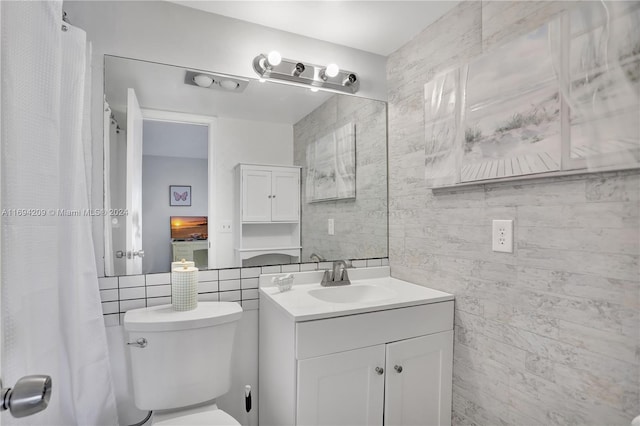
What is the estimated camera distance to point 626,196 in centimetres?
94

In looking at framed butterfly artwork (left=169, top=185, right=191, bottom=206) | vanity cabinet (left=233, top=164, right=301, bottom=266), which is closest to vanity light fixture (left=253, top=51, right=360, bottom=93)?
vanity cabinet (left=233, top=164, right=301, bottom=266)

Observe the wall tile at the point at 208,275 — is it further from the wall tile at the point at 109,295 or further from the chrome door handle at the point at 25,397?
the chrome door handle at the point at 25,397

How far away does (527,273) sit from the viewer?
1.21 m

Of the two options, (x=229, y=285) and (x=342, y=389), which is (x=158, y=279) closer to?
(x=229, y=285)

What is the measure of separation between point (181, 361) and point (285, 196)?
2.98 feet

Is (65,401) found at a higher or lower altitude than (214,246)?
lower

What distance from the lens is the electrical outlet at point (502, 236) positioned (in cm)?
127

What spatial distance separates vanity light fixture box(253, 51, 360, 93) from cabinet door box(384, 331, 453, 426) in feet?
4.60

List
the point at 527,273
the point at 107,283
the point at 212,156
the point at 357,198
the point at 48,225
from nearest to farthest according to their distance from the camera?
the point at 48,225 < the point at 527,273 < the point at 107,283 < the point at 212,156 < the point at 357,198

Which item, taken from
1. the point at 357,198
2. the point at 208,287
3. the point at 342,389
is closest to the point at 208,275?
the point at 208,287

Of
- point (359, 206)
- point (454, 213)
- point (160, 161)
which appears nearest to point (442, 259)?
point (454, 213)

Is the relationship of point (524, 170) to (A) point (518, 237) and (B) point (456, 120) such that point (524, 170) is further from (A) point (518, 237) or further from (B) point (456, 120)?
(B) point (456, 120)

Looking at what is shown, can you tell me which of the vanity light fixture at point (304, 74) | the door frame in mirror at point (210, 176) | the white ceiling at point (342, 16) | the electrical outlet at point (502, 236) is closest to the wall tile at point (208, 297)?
the door frame in mirror at point (210, 176)

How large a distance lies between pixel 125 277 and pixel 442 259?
1.47 meters
